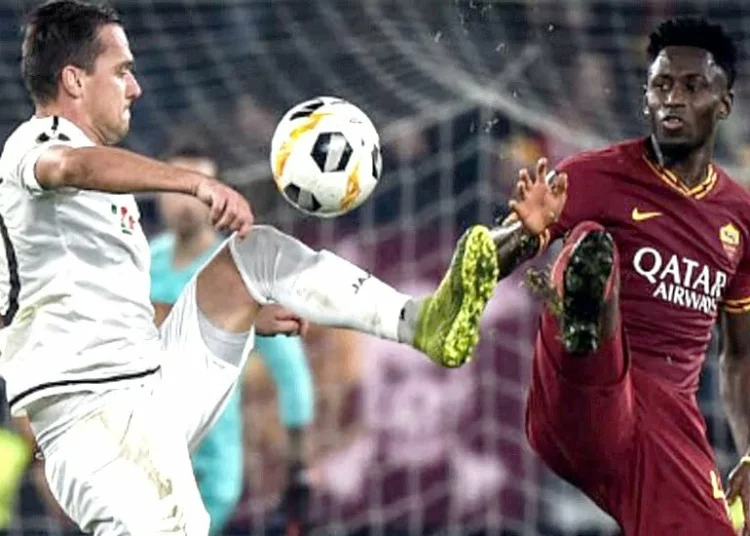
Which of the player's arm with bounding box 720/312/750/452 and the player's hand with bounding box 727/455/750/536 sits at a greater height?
the player's arm with bounding box 720/312/750/452

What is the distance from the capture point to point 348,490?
907cm

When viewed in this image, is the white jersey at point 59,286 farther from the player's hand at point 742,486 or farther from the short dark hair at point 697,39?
the player's hand at point 742,486

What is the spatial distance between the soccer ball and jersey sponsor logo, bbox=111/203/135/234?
35cm

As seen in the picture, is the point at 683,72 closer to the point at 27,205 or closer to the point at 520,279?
the point at 27,205

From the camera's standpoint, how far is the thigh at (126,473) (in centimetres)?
529

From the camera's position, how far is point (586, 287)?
5570 mm

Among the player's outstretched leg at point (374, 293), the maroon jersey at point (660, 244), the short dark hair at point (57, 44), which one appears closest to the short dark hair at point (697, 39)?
the maroon jersey at point (660, 244)

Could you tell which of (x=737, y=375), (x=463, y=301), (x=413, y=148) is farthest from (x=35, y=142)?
(x=413, y=148)

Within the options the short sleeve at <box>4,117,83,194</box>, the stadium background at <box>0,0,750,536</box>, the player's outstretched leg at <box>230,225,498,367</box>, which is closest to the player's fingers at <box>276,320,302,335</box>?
the player's outstretched leg at <box>230,225,498,367</box>

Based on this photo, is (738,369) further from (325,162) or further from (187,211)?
(187,211)

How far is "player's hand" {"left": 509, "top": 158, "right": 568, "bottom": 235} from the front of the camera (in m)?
5.57

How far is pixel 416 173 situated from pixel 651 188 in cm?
327

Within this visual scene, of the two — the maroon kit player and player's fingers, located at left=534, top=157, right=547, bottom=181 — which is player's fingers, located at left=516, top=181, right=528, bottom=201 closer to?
player's fingers, located at left=534, top=157, right=547, bottom=181

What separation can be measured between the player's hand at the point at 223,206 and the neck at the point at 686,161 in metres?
1.50
